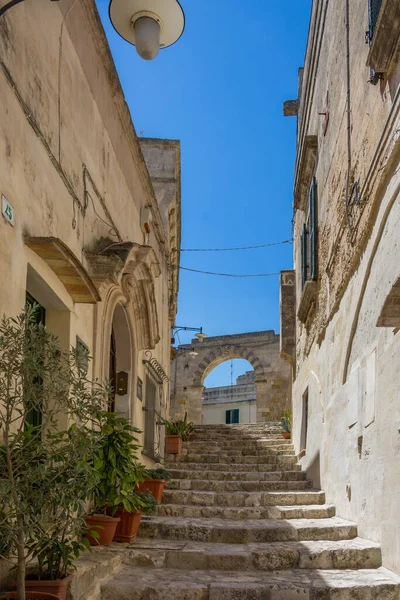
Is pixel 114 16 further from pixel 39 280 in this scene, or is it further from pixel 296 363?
pixel 296 363

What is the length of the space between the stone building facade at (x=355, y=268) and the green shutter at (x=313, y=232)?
0.07 ft

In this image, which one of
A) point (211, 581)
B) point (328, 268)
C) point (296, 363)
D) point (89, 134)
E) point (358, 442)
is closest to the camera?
point (211, 581)

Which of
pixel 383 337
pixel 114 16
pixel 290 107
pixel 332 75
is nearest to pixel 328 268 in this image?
pixel 332 75

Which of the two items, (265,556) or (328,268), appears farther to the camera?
(328,268)

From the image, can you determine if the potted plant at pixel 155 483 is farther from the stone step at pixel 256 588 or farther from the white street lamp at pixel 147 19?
the white street lamp at pixel 147 19

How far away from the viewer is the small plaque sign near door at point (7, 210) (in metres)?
4.02

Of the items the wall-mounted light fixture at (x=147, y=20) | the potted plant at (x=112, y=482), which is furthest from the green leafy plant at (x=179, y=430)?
the wall-mounted light fixture at (x=147, y=20)

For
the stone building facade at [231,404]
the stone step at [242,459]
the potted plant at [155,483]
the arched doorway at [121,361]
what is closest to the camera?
the potted plant at [155,483]

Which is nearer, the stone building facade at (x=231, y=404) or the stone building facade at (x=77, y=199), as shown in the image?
the stone building facade at (x=77, y=199)

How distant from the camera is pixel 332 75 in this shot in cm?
813

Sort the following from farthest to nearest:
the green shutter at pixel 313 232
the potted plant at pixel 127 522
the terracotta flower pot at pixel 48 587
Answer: the green shutter at pixel 313 232
the potted plant at pixel 127 522
the terracotta flower pot at pixel 48 587

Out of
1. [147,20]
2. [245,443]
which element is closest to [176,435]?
[245,443]

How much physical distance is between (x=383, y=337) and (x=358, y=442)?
1.28 metres

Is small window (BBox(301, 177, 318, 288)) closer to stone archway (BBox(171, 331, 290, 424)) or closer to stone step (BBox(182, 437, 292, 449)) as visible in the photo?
stone step (BBox(182, 437, 292, 449))
